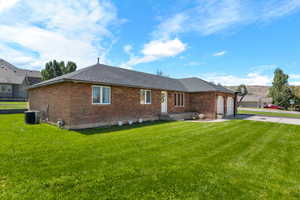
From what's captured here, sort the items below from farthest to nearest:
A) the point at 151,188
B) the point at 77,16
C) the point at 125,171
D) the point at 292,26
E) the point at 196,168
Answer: the point at 292,26 → the point at 77,16 → the point at 196,168 → the point at 125,171 → the point at 151,188

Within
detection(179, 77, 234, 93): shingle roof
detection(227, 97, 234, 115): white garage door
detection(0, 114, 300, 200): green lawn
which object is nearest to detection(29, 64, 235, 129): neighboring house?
detection(179, 77, 234, 93): shingle roof

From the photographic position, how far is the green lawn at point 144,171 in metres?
2.99

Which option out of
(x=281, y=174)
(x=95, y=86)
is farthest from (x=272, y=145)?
(x=95, y=86)

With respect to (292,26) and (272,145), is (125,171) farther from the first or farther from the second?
(292,26)

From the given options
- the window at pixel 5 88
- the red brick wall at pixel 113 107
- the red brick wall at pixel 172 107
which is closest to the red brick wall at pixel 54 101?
the red brick wall at pixel 113 107

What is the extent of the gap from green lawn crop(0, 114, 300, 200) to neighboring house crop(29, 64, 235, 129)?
3.27 m

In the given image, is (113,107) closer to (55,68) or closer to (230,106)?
(230,106)

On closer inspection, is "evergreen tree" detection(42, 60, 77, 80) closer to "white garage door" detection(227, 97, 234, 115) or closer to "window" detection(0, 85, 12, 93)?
"window" detection(0, 85, 12, 93)

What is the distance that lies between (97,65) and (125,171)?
10.5 m

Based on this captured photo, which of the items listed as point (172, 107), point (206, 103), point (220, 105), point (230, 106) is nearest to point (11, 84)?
point (172, 107)

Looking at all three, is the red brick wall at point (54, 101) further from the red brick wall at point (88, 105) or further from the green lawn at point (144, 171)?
the green lawn at point (144, 171)

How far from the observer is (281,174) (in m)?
3.96

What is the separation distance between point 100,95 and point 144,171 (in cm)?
727

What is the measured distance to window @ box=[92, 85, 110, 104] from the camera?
32.1 ft
